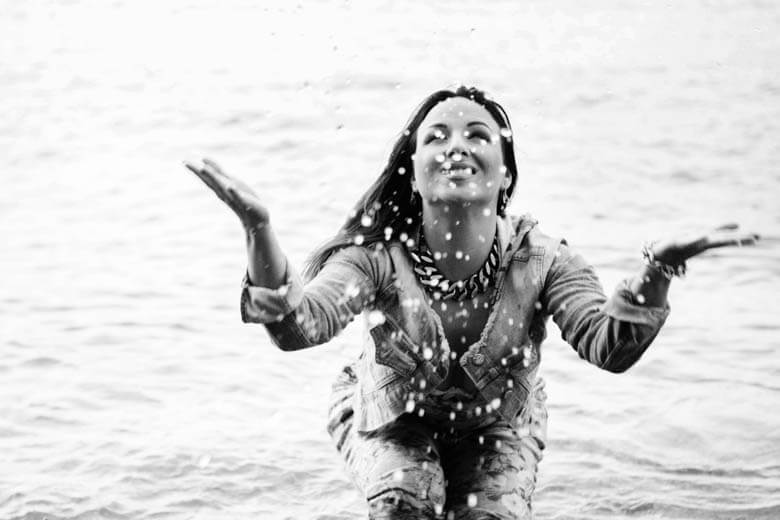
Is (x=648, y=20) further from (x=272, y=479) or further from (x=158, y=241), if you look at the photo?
(x=272, y=479)

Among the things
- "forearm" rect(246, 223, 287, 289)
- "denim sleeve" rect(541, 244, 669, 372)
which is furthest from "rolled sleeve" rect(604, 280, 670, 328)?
"forearm" rect(246, 223, 287, 289)

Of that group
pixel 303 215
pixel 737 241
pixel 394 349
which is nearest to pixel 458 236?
pixel 394 349

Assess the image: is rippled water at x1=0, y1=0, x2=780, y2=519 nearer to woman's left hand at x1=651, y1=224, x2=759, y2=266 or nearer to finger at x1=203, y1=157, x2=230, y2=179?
woman's left hand at x1=651, y1=224, x2=759, y2=266

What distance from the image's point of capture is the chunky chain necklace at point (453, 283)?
3588 millimetres

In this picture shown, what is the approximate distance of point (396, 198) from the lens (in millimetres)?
A: 3750

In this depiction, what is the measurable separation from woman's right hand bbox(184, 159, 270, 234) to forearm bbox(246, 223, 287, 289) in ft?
0.05

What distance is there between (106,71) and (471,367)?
8808 mm

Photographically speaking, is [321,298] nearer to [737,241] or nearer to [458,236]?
[458,236]

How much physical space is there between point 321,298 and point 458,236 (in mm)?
509

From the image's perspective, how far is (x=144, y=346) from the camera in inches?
242

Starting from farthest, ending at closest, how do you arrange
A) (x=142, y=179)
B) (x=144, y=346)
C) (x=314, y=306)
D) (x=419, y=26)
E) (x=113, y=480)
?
(x=419, y=26)
(x=142, y=179)
(x=144, y=346)
(x=113, y=480)
(x=314, y=306)

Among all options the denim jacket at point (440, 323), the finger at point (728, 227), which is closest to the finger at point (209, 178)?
the denim jacket at point (440, 323)

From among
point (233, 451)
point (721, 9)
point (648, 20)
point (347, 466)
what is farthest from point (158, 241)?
point (721, 9)

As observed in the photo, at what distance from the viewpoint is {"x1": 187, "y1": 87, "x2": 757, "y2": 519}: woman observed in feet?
11.4
